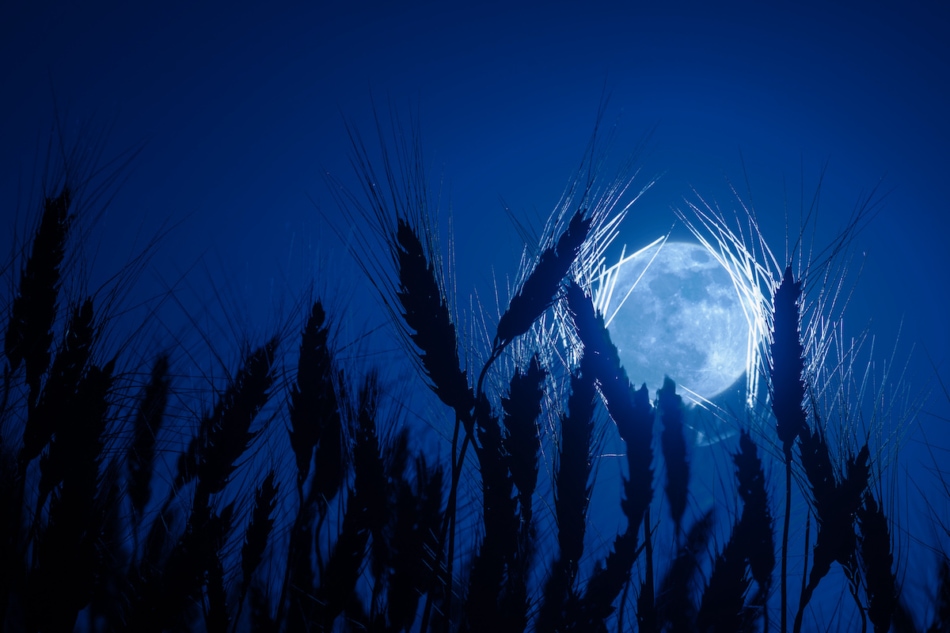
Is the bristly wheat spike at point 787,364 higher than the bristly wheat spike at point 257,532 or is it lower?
higher

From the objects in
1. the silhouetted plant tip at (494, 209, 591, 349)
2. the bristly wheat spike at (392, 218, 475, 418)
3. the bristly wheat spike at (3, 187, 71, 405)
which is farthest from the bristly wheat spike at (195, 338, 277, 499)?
the silhouetted plant tip at (494, 209, 591, 349)

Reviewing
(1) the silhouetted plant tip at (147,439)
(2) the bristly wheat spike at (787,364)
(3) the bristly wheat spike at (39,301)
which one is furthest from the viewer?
(1) the silhouetted plant tip at (147,439)

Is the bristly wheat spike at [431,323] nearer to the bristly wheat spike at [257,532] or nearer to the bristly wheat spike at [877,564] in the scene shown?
the bristly wheat spike at [257,532]

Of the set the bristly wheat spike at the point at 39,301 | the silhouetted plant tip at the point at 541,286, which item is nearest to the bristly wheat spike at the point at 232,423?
the bristly wheat spike at the point at 39,301

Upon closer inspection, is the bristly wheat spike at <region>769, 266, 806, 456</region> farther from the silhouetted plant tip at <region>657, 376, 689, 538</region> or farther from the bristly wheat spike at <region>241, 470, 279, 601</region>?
the bristly wheat spike at <region>241, 470, 279, 601</region>

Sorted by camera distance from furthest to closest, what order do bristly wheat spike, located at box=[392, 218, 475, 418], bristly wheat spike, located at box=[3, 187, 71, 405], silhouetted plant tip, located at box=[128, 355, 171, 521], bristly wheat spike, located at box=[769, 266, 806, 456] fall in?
silhouetted plant tip, located at box=[128, 355, 171, 521] → bristly wheat spike, located at box=[769, 266, 806, 456] → bristly wheat spike, located at box=[3, 187, 71, 405] → bristly wheat spike, located at box=[392, 218, 475, 418]

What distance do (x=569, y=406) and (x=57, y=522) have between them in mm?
1875

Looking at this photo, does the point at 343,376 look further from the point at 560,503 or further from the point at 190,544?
the point at 560,503

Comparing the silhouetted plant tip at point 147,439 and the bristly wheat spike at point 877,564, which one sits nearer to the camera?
the bristly wheat spike at point 877,564

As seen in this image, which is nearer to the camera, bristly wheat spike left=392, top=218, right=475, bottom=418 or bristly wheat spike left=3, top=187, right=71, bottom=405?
bristly wheat spike left=392, top=218, right=475, bottom=418

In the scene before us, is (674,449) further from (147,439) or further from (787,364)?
(147,439)

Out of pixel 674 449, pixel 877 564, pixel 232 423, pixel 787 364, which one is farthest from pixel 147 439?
pixel 877 564

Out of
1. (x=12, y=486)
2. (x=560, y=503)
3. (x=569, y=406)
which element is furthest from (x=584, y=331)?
(x=12, y=486)

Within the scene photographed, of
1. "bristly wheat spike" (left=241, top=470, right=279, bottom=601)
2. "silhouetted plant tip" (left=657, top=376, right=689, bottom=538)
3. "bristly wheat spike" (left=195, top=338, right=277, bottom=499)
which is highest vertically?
"silhouetted plant tip" (left=657, top=376, right=689, bottom=538)
